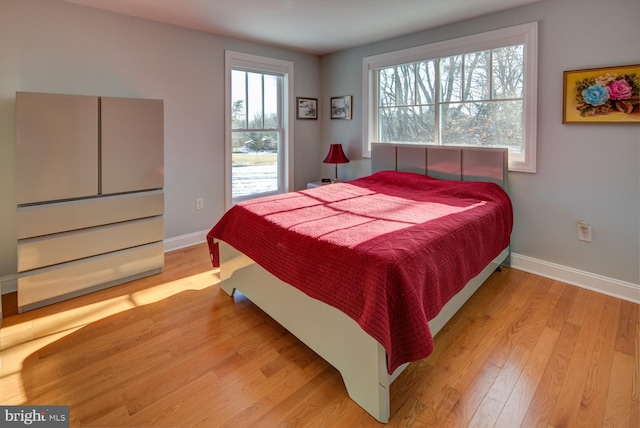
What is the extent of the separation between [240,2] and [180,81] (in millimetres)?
1094

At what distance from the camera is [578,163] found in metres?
2.71

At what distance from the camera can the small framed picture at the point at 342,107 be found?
4.41 metres

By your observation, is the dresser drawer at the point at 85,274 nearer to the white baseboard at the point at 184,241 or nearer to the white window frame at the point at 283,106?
the white baseboard at the point at 184,241

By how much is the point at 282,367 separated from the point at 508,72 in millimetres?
2987

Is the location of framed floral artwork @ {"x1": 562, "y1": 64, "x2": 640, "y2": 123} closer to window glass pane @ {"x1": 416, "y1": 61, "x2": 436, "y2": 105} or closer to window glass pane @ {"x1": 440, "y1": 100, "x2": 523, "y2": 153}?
window glass pane @ {"x1": 440, "y1": 100, "x2": 523, "y2": 153}

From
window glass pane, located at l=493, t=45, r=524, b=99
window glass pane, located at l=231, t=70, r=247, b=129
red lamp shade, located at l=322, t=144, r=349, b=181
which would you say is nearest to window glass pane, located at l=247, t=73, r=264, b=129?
window glass pane, located at l=231, t=70, r=247, b=129

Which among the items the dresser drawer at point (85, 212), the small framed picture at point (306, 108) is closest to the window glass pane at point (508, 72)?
the small framed picture at point (306, 108)

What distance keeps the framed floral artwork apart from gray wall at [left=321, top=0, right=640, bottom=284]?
2.1 inches

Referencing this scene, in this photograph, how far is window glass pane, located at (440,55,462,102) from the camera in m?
3.37

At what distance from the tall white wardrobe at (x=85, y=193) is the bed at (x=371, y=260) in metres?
0.75

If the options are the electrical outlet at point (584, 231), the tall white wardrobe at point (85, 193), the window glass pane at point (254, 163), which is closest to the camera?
the tall white wardrobe at point (85, 193)

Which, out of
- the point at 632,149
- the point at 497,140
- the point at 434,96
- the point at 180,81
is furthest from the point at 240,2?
the point at 632,149

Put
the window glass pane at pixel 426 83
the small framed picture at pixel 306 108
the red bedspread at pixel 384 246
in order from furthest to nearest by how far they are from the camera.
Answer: the small framed picture at pixel 306 108 → the window glass pane at pixel 426 83 → the red bedspread at pixel 384 246

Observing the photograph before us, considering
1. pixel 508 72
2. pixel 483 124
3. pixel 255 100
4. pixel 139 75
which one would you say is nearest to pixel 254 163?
pixel 255 100
